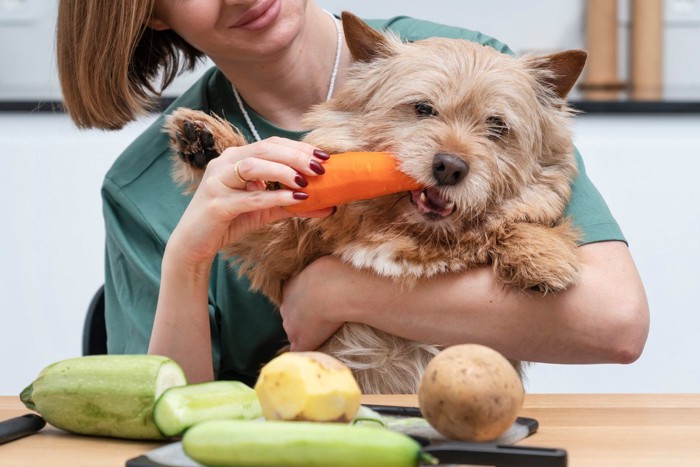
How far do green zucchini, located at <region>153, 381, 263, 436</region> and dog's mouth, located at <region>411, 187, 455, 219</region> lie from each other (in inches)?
19.4

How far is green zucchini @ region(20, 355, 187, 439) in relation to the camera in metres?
1.07

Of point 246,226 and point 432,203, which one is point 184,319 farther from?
point 432,203

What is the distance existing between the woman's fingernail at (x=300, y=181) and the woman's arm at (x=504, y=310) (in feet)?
0.87

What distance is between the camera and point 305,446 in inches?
32.7

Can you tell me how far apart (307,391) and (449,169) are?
556mm

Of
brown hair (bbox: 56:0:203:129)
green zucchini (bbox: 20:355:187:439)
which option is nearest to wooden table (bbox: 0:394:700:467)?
green zucchini (bbox: 20:355:187:439)

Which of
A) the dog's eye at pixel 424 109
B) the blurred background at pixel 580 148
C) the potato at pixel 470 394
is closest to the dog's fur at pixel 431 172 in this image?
the dog's eye at pixel 424 109

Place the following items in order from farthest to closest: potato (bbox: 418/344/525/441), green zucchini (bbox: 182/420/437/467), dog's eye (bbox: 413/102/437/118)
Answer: dog's eye (bbox: 413/102/437/118), potato (bbox: 418/344/525/441), green zucchini (bbox: 182/420/437/467)

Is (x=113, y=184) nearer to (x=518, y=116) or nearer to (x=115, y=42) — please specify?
(x=115, y=42)

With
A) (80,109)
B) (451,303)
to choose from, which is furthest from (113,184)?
Answer: (451,303)

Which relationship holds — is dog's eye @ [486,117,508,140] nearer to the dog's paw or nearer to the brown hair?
the dog's paw

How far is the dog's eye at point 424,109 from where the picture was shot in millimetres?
1515

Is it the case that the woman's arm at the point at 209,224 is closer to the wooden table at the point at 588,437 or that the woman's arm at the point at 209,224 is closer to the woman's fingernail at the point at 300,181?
the woman's fingernail at the point at 300,181

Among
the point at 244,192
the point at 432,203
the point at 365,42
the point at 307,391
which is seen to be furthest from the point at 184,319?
the point at 307,391
